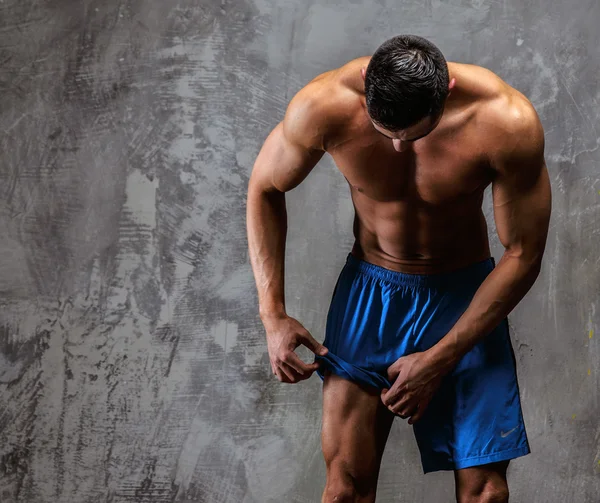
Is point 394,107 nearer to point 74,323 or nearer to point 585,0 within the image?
point 585,0

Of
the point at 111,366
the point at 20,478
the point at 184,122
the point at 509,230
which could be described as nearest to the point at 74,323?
the point at 111,366

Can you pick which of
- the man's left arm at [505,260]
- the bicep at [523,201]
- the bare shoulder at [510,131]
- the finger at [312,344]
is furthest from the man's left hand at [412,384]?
the bare shoulder at [510,131]

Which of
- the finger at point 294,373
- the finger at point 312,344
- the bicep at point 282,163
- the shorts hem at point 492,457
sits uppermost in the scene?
the bicep at point 282,163

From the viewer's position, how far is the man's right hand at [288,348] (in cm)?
145

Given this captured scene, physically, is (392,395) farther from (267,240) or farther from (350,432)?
(267,240)

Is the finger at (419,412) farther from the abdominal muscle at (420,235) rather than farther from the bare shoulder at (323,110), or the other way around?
the bare shoulder at (323,110)

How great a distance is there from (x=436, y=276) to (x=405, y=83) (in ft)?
1.46

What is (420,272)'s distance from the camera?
1.54 meters

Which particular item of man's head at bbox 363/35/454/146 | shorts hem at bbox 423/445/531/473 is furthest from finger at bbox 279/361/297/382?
man's head at bbox 363/35/454/146

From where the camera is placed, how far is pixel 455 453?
1516 millimetres

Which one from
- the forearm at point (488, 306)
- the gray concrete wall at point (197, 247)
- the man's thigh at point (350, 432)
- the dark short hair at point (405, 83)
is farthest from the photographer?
the gray concrete wall at point (197, 247)

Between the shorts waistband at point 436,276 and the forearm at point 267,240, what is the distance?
17cm

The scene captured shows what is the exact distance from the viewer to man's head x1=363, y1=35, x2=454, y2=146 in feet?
3.94

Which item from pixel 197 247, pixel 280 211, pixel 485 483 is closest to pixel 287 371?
pixel 280 211
